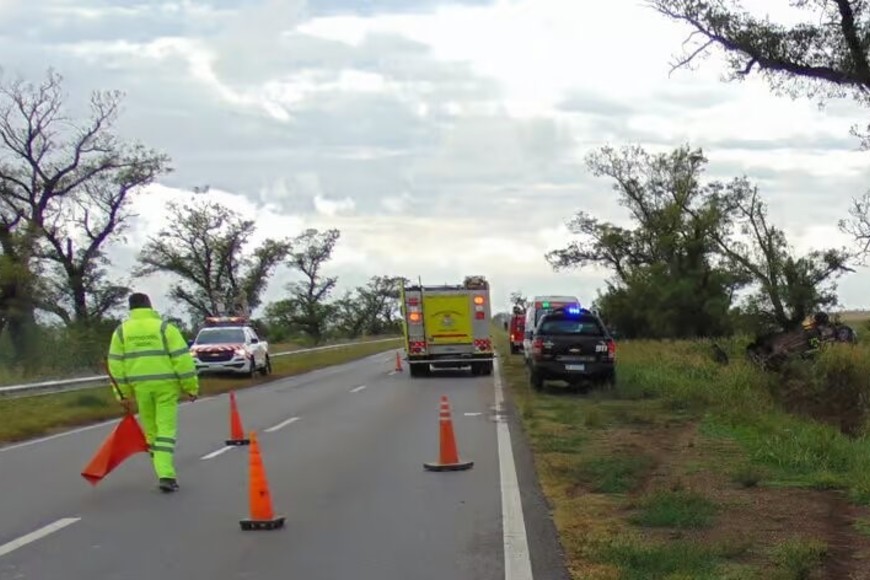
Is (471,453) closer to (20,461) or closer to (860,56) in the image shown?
(20,461)

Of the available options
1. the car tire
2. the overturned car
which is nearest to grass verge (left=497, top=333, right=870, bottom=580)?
the car tire

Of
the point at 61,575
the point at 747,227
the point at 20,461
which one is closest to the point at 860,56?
the point at 20,461

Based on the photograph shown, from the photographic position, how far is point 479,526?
8.59m

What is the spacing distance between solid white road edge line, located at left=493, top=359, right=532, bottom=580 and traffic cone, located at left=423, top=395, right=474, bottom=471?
1.62 ft

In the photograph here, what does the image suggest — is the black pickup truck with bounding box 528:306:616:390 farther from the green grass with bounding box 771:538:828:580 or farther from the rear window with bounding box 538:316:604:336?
the green grass with bounding box 771:538:828:580

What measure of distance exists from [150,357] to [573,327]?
47.4ft

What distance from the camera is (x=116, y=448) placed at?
10.6 metres

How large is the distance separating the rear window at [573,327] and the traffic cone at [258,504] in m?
15.3

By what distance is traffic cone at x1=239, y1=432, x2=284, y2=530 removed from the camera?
851 centimetres

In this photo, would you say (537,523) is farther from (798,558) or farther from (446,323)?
(446,323)

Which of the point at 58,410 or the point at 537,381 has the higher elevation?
the point at 58,410

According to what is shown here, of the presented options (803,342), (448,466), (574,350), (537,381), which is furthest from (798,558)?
(803,342)

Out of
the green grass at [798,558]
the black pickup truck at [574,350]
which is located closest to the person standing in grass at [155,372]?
the green grass at [798,558]

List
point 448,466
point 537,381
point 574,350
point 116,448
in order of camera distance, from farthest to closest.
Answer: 1. point 537,381
2. point 574,350
3. point 448,466
4. point 116,448
